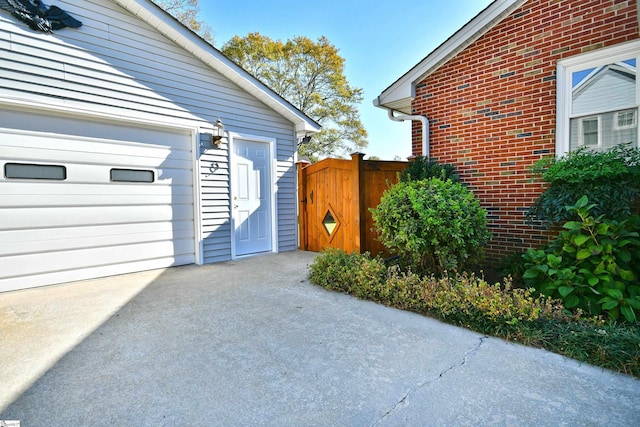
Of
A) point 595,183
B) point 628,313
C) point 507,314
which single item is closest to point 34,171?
point 507,314

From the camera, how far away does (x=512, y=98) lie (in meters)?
4.25

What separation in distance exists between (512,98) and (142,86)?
495cm

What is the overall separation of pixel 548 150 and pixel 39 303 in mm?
5798

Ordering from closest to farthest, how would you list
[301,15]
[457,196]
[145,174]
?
[457,196], [145,174], [301,15]

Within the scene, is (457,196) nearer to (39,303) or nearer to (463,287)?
(463,287)

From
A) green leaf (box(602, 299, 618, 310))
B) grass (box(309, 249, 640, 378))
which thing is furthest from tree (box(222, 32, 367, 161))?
green leaf (box(602, 299, 618, 310))

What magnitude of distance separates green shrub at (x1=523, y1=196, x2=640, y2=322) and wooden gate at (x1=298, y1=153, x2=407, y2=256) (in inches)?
84.7

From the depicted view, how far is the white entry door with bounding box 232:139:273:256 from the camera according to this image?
5613mm

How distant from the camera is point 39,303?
327cm

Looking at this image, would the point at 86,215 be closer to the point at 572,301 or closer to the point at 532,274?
the point at 532,274

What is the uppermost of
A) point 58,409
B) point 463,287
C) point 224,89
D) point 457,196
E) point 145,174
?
point 224,89

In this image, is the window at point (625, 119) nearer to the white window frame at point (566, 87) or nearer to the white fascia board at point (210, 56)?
the white window frame at point (566, 87)

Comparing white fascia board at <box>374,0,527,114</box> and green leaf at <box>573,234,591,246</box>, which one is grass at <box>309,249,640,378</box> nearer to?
green leaf at <box>573,234,591,246</box>

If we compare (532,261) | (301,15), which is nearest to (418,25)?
(301,15)
